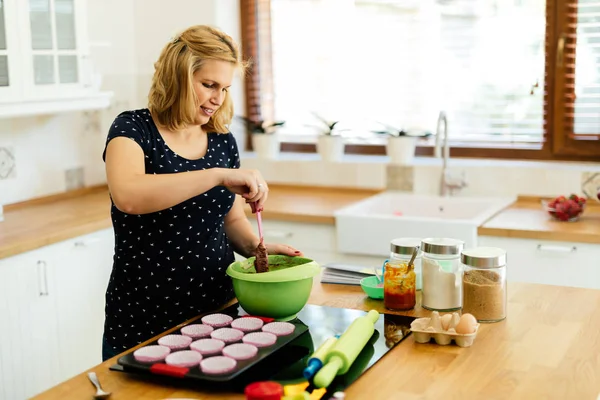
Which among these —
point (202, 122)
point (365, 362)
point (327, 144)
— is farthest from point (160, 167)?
point (327, 144)

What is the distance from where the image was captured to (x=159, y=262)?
83.1 inches

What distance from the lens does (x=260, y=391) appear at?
4.77 ft

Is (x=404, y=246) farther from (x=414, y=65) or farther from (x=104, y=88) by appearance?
(x=104, y=88)

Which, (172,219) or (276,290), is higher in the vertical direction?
(172,219)

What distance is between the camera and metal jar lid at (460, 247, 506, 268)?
6.27ft

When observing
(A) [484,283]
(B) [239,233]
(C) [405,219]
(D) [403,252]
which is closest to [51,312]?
(B) [239,233]

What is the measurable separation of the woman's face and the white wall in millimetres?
1781

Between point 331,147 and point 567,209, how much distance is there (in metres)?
1.28

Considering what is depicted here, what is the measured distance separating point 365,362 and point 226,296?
0.59 metres

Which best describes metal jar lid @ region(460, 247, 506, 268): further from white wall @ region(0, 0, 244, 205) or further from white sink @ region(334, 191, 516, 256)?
white wall @ region(0, 0, 244, 205)

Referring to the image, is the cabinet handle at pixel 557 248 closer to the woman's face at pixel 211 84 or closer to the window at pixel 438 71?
the window at pixel 438 71

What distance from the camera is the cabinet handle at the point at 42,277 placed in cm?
311

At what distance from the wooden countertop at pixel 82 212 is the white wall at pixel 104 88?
9 centimetres

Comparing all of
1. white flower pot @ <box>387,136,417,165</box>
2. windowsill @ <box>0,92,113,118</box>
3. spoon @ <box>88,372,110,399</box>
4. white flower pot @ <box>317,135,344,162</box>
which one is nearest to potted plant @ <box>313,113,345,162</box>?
white flower pot @ <box>317,135,344,162</box>
